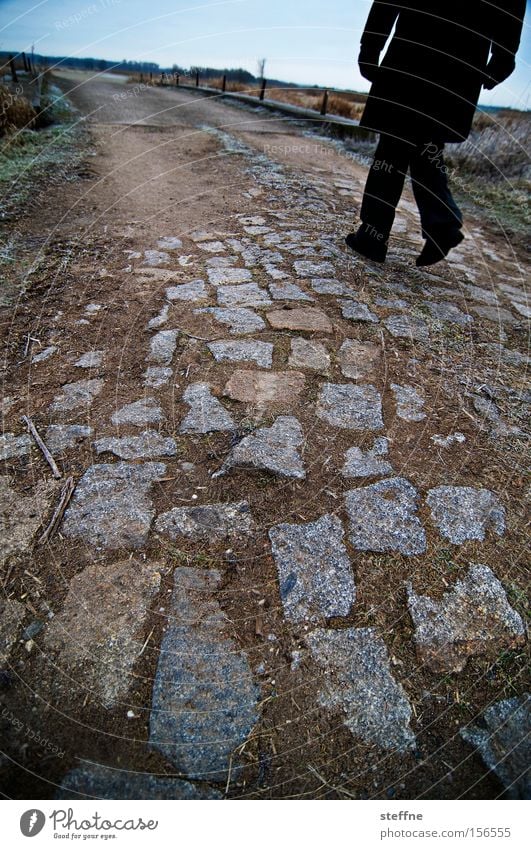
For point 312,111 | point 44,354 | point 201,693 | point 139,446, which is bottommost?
point 201,693

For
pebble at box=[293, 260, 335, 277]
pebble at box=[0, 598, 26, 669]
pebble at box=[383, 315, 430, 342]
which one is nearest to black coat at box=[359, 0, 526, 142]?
pebble at box=[293, 260, 335, 277]

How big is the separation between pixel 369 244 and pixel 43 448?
2827 mm

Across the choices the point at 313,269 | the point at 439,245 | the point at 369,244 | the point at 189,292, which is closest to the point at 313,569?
the point at 189,292

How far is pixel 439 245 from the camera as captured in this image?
3.16 meters

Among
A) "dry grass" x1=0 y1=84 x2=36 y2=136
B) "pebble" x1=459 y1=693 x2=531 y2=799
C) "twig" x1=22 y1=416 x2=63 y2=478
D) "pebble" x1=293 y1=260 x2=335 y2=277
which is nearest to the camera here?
"pebble" x1=459 y1=693 x2=531 y2=799

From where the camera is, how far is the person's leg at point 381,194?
296 cm

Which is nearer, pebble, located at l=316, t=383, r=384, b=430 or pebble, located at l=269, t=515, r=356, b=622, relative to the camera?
pebble, located at l=269, t=515, r=356, b=622

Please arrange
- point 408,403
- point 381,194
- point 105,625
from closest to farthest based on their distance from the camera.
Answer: point 105,625, point 408,403, point 381,194

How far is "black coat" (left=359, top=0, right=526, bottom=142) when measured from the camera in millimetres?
2564

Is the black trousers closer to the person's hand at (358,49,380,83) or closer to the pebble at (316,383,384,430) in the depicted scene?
the person's hand at (358,49,380,83)

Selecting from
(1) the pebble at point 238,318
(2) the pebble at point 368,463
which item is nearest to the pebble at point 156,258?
(1) the pebble at point 238,318

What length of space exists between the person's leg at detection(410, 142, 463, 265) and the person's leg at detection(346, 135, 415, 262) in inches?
3.3

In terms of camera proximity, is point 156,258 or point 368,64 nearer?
point 368,64

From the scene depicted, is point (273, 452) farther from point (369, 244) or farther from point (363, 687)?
point (369, 244)
